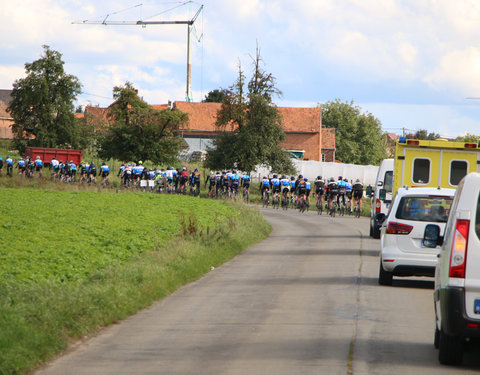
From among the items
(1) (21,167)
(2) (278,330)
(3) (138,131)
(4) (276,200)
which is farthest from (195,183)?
(2) (278,330)

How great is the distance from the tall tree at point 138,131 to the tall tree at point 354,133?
52.2 m

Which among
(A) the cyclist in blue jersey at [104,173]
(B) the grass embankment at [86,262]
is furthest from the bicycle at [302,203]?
(A) the cyclist in blue jersey at [104,173]

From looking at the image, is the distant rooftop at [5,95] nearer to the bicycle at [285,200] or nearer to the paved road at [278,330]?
the bicycle at [285,200]

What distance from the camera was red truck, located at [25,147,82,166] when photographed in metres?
66.5

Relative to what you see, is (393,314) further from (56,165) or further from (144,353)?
(56,165)

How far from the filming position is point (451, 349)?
25.1 feet

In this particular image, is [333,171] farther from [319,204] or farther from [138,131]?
[319,204]

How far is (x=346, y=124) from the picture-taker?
376ft

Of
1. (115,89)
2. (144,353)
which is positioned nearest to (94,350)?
(144,353)

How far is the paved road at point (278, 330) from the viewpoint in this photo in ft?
25.1

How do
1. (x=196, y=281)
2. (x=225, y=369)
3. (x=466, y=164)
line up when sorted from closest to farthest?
(x=225, y=369), (x=196, y=281), (x=466, y=164)

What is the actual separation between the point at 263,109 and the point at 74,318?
50986mm

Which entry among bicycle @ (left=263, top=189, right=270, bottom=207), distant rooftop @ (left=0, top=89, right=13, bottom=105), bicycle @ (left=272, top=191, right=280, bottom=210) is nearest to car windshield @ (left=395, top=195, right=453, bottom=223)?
bicycle @ (left=272, top=191, right=280, bottom=210)

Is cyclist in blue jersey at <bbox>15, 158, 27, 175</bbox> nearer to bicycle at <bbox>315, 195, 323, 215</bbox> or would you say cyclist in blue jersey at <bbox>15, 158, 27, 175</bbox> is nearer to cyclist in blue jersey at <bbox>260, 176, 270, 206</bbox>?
cyclist in blue jersey at <bbox>260, 176, 270, 206</bbox>
